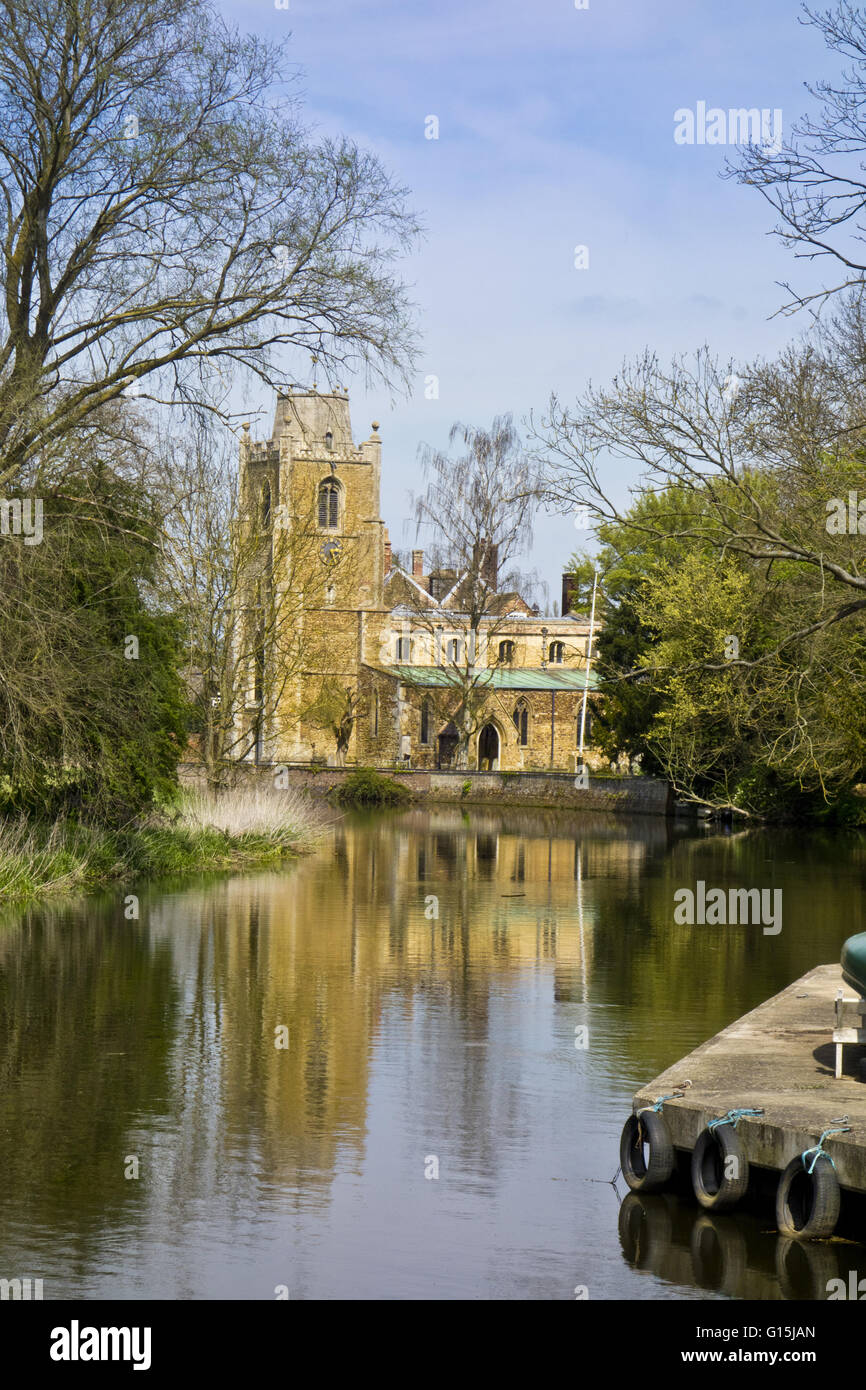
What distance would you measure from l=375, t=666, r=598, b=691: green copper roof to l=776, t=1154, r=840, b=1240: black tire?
63611 millimetres

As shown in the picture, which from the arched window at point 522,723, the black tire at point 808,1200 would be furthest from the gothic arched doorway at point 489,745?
the black tire at point 808,1200

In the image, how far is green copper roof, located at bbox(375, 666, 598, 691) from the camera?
74.9 m

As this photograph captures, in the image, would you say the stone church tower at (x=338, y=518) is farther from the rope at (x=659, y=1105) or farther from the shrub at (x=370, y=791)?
the rope at (x=659, y=1105)

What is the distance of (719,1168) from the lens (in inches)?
356

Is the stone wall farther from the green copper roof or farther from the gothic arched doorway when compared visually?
the gothic arched doorway

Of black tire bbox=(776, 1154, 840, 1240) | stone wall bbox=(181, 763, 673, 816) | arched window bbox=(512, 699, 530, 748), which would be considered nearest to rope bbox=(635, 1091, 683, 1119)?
black tire bbox=(776, 1154, 840, 1240)

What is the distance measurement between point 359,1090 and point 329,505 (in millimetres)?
68480

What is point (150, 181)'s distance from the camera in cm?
2180

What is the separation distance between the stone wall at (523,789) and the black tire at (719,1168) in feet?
148

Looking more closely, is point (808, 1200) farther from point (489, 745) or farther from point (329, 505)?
point (329, 505)

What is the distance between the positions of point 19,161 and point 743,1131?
57.9ft

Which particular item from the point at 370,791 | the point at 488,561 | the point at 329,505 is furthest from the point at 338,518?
the point at 370,791

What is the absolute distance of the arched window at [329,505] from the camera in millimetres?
78812
